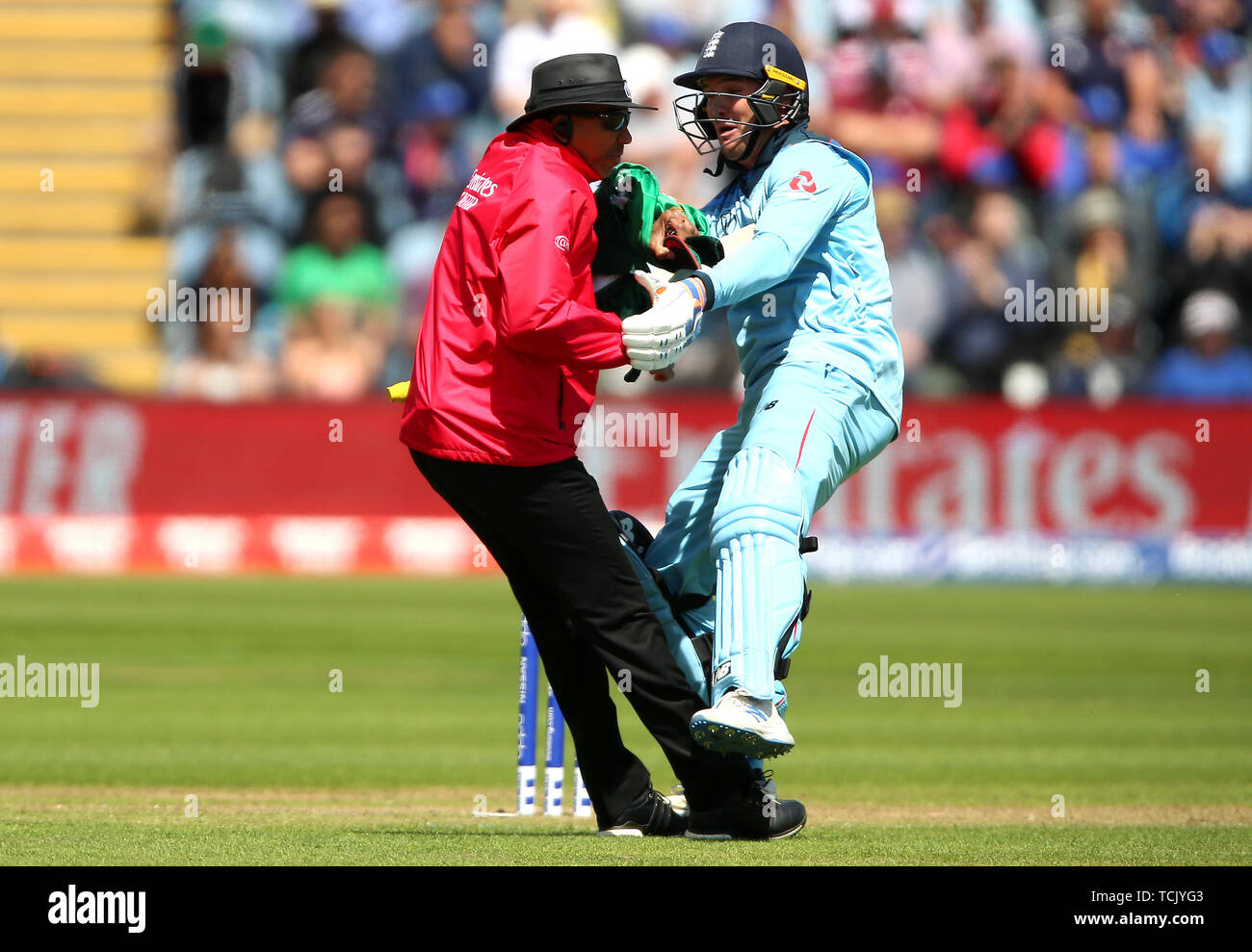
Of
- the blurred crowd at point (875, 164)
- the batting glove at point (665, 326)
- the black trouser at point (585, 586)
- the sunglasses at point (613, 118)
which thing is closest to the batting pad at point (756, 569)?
the black trouser at point (585, 586)

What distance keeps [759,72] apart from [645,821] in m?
2.68

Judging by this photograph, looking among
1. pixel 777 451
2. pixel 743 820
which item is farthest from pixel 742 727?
pixel 777 451

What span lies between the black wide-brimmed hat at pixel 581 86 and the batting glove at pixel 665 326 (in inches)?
26.7

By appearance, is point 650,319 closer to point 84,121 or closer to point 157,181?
point 157,181

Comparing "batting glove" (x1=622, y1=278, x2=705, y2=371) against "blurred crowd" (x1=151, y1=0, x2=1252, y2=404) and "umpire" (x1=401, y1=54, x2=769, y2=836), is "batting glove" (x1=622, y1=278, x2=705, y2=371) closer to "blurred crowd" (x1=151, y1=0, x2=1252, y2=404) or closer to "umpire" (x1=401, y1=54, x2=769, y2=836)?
"umpire" (x1=401, y1=54, x2=769, y2=836)

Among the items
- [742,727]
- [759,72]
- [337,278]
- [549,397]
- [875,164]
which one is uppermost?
[875,164]

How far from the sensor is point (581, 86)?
21.1 ft

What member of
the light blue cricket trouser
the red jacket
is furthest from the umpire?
the light blue cricket trouser

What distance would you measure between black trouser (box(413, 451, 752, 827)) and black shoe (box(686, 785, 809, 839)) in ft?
0.11

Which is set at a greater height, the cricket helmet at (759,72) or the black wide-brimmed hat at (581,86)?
the cricket helmet at (759,72)

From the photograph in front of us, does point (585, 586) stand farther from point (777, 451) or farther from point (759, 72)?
point (759, 72)

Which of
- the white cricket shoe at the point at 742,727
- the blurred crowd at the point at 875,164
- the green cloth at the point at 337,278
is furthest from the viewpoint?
the green cloth at the point at 337,278

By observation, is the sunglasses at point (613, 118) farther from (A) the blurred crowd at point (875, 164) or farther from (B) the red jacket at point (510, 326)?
(A) the blurred crowd at point (875, 164)

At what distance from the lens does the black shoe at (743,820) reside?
662cm
